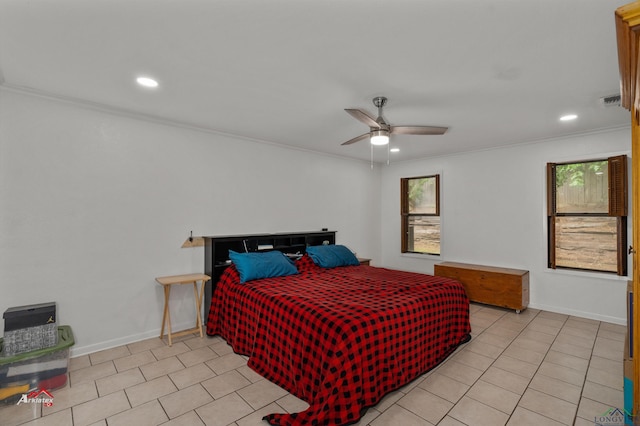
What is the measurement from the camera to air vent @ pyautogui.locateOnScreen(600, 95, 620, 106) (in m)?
2.81

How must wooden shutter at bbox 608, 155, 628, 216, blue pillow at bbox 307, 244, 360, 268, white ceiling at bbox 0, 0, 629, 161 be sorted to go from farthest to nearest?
blue pillow at bbox 307, 244, 360, 268 → wooden shutter at bbox 608, 155, 628, 216 → white ceiling at bbox 0, 0, 629, 161

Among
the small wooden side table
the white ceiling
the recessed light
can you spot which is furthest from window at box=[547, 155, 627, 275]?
the recessed light

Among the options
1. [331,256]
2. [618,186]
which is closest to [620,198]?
[618,186]

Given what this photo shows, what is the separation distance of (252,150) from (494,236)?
13.0ft

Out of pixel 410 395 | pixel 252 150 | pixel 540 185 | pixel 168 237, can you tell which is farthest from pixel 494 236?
pixel 168 237

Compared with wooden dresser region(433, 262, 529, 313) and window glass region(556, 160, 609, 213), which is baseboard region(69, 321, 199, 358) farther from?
window glass region(556, 160, 609, 213)

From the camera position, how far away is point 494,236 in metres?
4.90

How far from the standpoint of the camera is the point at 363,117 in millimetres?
2697

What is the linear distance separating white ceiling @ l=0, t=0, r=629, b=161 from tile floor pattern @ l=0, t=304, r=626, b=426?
2.48 metres

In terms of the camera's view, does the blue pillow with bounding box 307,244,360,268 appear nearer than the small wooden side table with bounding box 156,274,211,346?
No

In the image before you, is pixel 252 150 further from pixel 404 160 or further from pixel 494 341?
pixel 494 341

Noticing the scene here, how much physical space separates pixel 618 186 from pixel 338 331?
13.1ft

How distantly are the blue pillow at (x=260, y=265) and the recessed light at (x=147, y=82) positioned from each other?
1928 mm

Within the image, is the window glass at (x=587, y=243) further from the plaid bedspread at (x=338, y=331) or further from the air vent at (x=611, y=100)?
the plaid bedspread at (x=338, y=331)
